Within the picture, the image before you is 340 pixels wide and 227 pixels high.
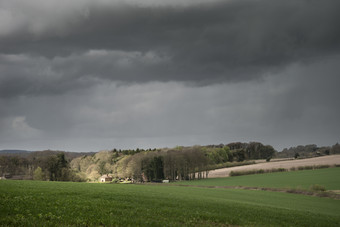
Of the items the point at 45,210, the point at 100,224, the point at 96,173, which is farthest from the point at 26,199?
the point at 96,173

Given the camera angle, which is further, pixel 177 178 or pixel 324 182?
pixel 177 178

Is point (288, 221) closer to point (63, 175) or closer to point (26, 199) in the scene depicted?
point (26, 199)

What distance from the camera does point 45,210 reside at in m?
17.9

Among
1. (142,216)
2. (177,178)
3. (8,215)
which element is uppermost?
(8,215)

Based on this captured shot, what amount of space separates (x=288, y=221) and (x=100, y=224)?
59.4 feet

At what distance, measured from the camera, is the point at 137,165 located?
15112 centimetres

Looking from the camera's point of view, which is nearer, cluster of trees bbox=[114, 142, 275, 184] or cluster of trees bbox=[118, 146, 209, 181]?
cluster of trees bbox=[118, 146, 209, 181]

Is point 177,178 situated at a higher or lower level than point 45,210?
lower

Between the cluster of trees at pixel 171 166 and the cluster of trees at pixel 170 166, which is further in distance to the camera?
the cluster of trees at pixel 171 166

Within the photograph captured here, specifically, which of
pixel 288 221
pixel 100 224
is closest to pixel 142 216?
pixel 100 224

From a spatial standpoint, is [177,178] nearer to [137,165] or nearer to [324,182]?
[137,165]

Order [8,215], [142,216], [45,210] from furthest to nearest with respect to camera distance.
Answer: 1. [142,216]
2. [45,210]
3. [8,215]

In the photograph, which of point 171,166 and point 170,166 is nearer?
point 171,166

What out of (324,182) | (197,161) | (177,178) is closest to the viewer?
(324,182)
